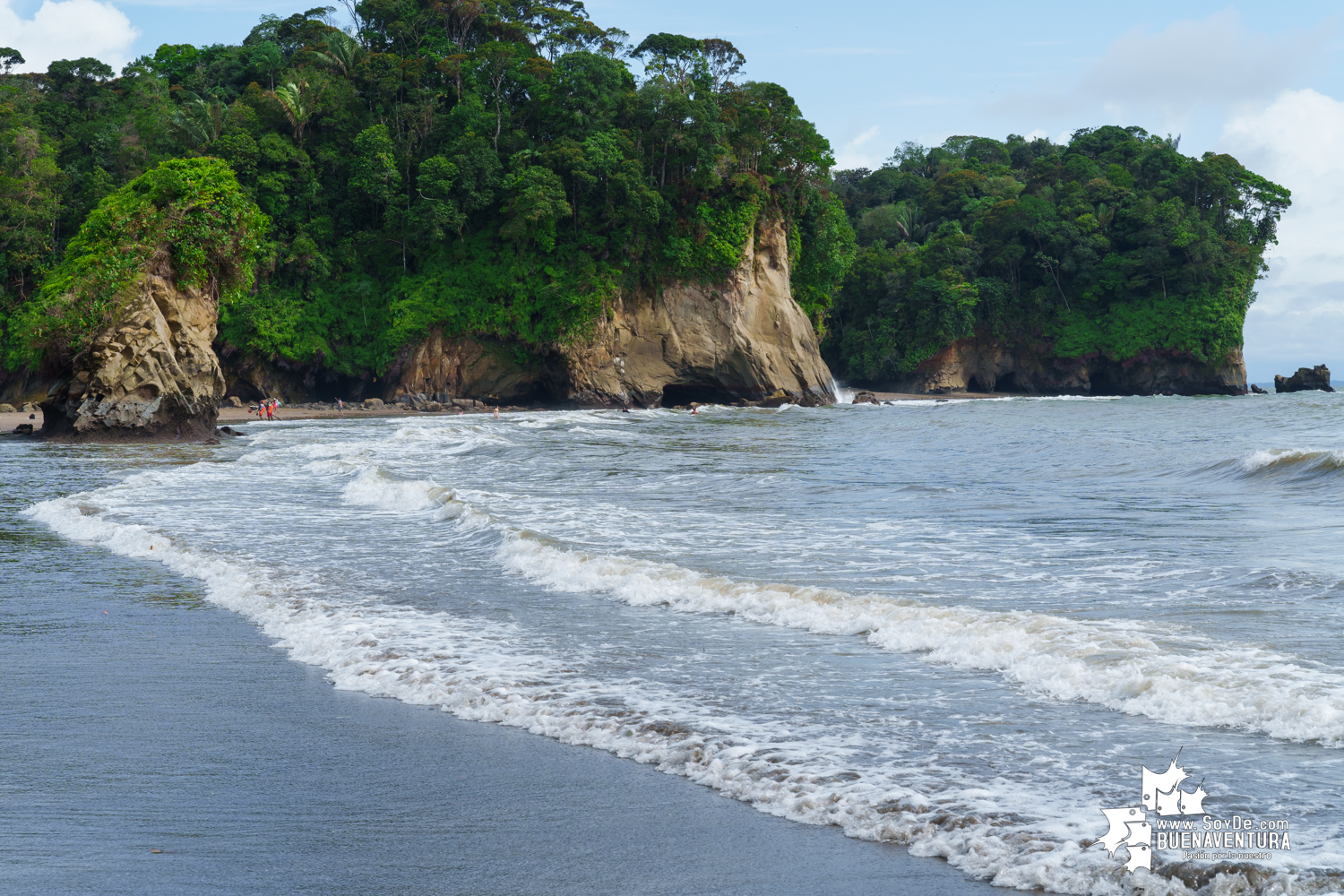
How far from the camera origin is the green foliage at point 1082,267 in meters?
57.4

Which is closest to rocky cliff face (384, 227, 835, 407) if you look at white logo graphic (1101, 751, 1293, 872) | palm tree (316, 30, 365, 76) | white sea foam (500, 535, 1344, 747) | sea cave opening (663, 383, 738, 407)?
sea cave opening (663, 383, 738, 407)

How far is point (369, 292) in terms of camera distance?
147 ft

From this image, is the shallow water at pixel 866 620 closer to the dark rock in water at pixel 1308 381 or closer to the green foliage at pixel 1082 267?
the green foliage at pixel 1082 267

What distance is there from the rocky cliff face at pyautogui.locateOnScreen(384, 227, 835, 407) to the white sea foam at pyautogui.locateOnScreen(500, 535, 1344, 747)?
1469 inches

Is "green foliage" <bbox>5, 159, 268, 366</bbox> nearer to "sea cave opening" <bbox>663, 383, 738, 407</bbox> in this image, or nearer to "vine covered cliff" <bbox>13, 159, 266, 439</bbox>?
"vine covered cliff" <bbox>13, 159, 266, 439</bbox>

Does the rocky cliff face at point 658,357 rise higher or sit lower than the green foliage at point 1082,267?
lower

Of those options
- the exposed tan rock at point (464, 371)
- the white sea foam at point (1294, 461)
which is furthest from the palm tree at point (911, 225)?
the white sea foam at point (1294, 461)

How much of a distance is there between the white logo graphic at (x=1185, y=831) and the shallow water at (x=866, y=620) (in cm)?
7

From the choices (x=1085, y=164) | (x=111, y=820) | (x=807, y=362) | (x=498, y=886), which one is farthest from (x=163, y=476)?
(x=1085, y=164)

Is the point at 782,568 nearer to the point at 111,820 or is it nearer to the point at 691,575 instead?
the point at 691,575

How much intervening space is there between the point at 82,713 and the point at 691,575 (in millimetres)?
4599

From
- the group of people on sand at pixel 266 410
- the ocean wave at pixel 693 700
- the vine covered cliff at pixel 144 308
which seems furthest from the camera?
the group of people on sand at pixel 266 410

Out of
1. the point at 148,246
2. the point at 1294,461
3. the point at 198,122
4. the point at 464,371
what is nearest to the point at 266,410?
the point at 464,371

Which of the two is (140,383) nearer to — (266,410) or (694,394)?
(266,410)
